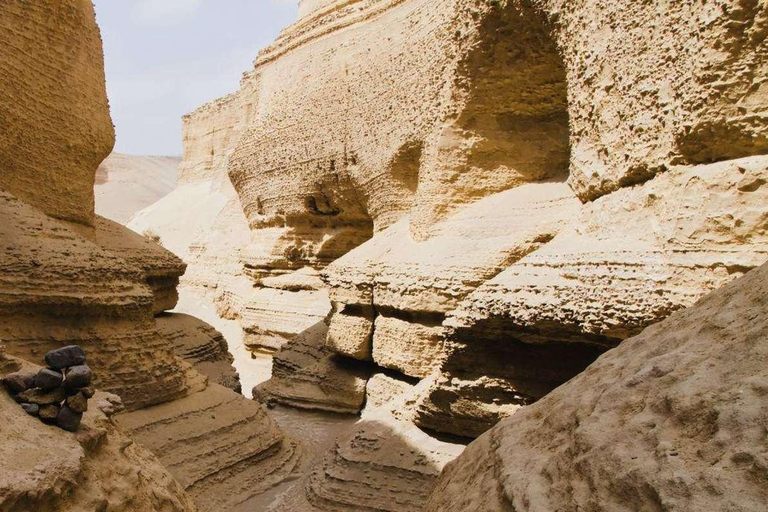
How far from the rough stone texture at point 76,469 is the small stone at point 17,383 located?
0.06 meters

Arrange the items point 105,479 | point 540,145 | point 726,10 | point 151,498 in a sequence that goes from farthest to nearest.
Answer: point 540,145 → point 726,10 → point 151,498 → point 105,479

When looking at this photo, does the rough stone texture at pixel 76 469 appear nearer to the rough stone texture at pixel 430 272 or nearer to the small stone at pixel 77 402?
the small stone at pixel 77 402

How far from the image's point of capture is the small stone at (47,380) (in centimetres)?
256

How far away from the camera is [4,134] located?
17.6 feet

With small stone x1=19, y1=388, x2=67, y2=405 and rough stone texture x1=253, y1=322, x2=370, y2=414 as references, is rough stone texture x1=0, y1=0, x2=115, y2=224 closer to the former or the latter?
small stone x1=19, y1=388, x2=67, y2=405

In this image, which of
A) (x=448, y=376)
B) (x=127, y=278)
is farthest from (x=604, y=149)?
(x=127, y=278)

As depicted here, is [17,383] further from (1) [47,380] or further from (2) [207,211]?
(2) [207,211]

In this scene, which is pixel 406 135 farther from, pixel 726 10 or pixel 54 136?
pixel 726 10

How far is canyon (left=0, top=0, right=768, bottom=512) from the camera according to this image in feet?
5.04

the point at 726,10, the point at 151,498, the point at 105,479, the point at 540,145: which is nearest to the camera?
the point at 105,479

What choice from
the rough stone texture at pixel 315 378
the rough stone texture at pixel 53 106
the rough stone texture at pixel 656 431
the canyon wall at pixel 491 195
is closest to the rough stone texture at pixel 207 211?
the canyon wall at pixel 491 195

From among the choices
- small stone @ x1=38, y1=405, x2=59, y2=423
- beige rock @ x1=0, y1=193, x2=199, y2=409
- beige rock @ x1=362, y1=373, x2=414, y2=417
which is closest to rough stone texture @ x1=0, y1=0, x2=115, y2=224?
beige rock @ x1=0, y1=193, x2=199, y2=409

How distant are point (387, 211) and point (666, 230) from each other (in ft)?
19.7

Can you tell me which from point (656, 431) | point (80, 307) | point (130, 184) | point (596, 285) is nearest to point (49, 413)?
point (656, 431)
